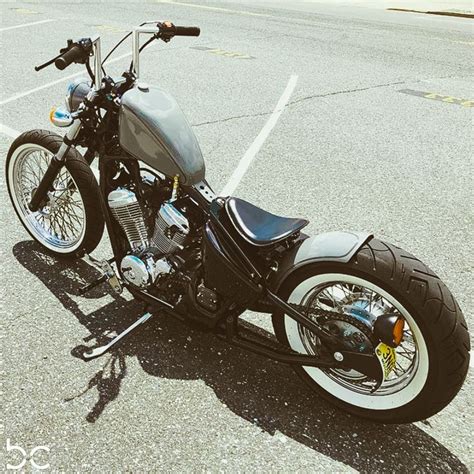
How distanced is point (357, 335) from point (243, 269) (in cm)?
61

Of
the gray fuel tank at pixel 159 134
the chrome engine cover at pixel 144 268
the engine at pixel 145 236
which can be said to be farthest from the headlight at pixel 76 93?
the chrome engine cover at pixel 144 268

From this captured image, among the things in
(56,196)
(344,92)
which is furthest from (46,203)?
(344,92)

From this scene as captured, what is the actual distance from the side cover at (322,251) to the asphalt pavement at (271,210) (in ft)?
2.34

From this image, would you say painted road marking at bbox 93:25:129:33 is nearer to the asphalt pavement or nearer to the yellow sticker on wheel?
the asphalt pavement

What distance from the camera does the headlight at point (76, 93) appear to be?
3279 mm

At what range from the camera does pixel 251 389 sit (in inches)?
115

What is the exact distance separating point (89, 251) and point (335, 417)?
1.95m

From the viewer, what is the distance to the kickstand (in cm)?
297

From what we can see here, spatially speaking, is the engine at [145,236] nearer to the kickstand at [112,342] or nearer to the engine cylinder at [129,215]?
the engine cylinder at [129,215]

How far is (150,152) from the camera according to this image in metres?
2.93

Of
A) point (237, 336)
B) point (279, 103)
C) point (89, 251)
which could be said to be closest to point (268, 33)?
point (279, 103)

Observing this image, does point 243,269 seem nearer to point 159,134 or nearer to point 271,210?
point 159,134

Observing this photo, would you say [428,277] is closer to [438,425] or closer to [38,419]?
[438,425]

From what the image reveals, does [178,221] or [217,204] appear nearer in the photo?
[217,204]
